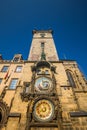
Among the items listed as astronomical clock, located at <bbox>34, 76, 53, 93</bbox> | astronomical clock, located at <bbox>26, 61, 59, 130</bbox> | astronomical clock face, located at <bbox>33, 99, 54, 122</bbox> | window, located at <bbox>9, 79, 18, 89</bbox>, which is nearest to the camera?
astronomical clock, located at <bbox>26, 61, 59, 130</bbox>

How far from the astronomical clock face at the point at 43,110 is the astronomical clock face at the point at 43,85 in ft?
6.10

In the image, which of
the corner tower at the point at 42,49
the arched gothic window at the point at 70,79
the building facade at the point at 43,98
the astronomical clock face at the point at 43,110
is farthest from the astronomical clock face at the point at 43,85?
the corner tower at the point at 42,49

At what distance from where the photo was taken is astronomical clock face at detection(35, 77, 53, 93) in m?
13.7

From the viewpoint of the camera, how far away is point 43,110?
11383 millimetres

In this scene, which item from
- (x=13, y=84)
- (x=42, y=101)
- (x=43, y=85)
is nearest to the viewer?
(x=42, y=101)

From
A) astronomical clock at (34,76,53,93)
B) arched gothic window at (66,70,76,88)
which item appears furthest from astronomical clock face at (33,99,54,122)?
arched gothic window at (66,70,76,88)

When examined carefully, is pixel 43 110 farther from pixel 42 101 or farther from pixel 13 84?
pixel 13 84

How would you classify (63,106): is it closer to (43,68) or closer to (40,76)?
(40,76)

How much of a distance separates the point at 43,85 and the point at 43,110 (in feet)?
11.6

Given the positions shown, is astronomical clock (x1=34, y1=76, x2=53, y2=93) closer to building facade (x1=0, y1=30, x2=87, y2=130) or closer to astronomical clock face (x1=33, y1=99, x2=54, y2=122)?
building facade (x1=0, y1=30, x2=87, y2=130)

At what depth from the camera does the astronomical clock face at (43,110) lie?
35.4 feet

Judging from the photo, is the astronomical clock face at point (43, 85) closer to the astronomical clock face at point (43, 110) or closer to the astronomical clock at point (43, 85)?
the astronomical clock at point (43, 85)

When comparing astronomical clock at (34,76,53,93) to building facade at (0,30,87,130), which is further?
astronomical clock at (34,76,53,93)

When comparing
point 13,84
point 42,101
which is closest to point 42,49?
point 13,84
